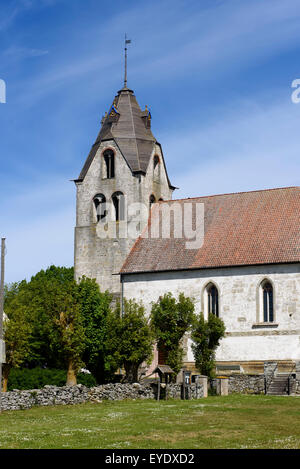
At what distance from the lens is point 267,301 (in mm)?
44625

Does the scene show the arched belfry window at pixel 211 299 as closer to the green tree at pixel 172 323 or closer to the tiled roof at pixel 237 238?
the tiled roof at pixel 237 238

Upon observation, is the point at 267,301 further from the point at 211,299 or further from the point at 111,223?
the point at 111,223

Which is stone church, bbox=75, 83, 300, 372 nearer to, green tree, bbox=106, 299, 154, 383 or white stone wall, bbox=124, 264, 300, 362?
white stone wall, bbox=124, 264, 300, 362

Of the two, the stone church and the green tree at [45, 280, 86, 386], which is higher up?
the stone church

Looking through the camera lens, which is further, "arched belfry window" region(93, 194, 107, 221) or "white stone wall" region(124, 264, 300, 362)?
"arched belfry window" region(93, 194, 107, 221)

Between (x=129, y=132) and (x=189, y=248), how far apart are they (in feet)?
41.1

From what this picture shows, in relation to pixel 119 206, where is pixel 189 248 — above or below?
below

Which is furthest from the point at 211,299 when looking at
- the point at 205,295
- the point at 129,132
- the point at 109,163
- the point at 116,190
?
the point at 129,132

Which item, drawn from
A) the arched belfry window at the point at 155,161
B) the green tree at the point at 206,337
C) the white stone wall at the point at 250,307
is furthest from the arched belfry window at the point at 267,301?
the arched belfry window at the point at 155,161

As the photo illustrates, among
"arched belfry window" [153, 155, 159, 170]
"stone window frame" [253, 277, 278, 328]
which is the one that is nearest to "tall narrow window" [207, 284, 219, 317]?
"stone window frame" [253, 277, 278, 328]

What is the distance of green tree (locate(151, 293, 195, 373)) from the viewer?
4331cm

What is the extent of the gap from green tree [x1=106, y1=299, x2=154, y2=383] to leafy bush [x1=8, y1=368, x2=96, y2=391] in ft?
7.98

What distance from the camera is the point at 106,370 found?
45219 mm
